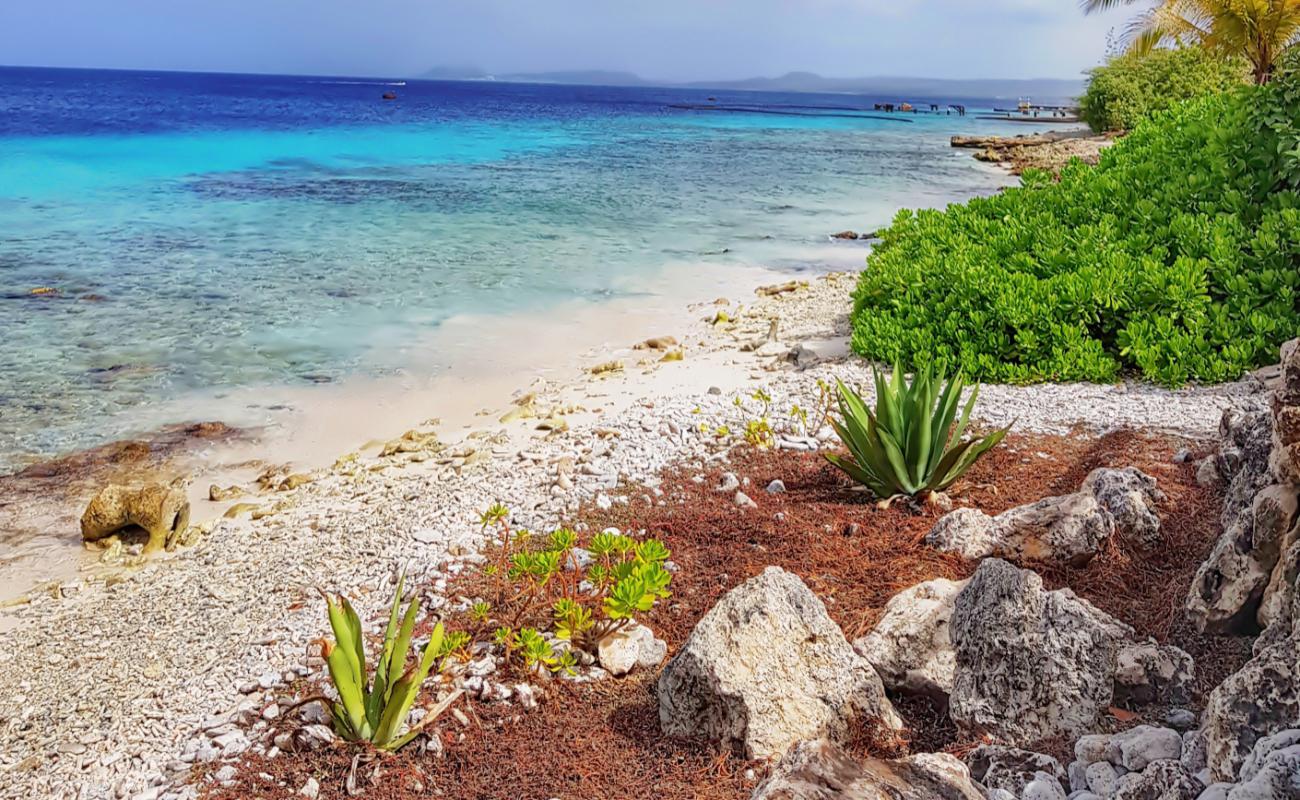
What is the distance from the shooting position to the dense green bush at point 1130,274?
7301 millimetres

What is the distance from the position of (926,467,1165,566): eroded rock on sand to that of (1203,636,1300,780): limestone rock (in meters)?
1.88

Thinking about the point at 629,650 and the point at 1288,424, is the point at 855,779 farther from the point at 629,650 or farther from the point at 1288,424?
the point at 1288,424

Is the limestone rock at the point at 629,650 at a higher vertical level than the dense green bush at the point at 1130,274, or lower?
lower

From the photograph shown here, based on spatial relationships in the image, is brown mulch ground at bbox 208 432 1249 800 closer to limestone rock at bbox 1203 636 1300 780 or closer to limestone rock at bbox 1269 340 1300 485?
limestone rock at bbox 1269 340 1300 485

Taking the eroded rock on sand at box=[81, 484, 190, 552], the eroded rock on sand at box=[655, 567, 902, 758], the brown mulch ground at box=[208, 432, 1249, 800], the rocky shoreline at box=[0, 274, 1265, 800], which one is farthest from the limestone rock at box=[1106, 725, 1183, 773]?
the eroded rock on sand at box=[81, 484, 190, 552]

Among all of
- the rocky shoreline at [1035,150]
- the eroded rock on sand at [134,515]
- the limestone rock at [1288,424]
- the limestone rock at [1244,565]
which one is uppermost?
the rocky shoreline at [1035,150]

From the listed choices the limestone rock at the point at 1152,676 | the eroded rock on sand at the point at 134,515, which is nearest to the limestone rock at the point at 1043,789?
the limestone rock at the point at 1152,676

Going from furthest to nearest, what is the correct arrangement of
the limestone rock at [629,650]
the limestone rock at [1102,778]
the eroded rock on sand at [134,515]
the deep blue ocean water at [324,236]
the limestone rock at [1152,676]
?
the deep blue ocean water at [324,236]
the eroded rock on sand at [134,515]
the limestone rock at [629,650]
the limestone rock at [1152,676]
the limestone rock at [1102,778]

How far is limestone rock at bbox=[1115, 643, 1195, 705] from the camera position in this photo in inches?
119

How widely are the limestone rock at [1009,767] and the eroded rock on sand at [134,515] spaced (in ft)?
18.9

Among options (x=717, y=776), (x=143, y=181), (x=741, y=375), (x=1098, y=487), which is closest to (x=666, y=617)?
(x=717, y=776)

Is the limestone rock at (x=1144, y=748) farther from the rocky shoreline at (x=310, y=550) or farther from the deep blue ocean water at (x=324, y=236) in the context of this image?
the deep blue ocean water at (x=324, y=236)

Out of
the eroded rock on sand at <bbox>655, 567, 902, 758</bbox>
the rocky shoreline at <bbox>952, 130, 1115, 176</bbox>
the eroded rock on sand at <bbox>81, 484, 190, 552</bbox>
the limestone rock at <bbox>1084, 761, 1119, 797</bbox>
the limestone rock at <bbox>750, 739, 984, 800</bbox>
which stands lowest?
the eroded rock on sand at <bbox>81, 484, 190, 552</bbox>

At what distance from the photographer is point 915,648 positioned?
356cm
